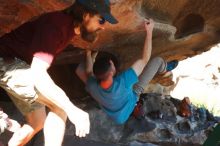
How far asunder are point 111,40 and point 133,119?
1085 mm

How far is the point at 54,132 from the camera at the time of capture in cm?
371

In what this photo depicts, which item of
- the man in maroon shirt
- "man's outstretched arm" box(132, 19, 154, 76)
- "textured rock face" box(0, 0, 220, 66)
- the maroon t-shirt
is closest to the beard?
the man in maroon shirt

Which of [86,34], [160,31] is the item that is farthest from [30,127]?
[160,31]

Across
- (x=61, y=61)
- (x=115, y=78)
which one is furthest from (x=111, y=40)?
(x=115, y=78)

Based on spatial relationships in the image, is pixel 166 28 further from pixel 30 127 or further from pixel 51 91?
pixel 51 91

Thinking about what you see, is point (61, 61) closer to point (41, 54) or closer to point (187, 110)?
point (187, 110)

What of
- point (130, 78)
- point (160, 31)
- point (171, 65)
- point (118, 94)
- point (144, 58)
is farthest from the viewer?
point (171, 65)

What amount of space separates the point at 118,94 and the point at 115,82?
13cm

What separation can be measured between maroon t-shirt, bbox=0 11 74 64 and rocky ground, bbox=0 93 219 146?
1.85 m

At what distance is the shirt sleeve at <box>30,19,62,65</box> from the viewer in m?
3.41

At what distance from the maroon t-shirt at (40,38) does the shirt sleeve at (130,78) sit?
1.37 m

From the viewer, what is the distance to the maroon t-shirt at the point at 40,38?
135 inches

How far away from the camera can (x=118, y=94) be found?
4.79m

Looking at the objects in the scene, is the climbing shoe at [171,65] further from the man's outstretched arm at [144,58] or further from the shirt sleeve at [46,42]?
the shirt sleeve at [46,42]
